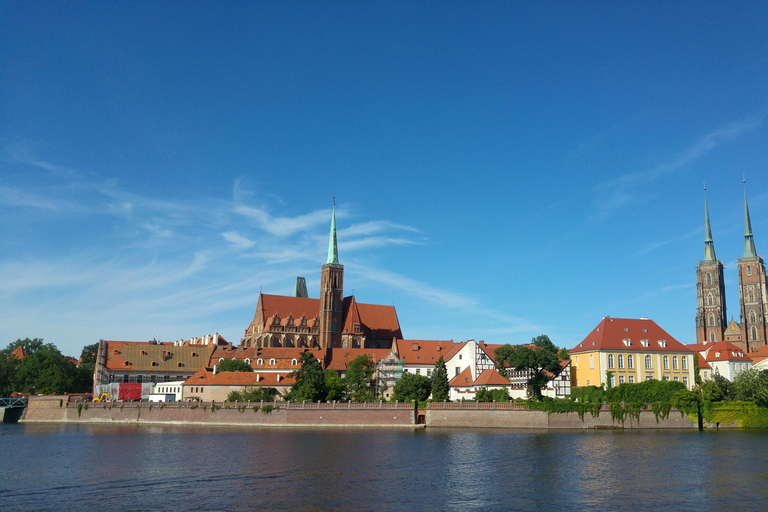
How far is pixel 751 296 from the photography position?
159m

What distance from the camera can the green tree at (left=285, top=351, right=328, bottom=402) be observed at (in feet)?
260

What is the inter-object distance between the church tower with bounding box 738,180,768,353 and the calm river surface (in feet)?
358

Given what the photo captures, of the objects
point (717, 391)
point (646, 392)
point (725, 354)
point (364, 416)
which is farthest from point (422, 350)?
point (717, 391)

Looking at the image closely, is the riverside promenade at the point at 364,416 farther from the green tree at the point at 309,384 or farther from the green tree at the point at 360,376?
the green tree at the point at 360,376

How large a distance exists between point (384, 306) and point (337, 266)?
13.8 meters

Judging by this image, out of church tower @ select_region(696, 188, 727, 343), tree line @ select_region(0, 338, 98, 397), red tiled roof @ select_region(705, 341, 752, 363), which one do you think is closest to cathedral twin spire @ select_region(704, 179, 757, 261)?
church tower @ select_region(696, 188, 727, 343)

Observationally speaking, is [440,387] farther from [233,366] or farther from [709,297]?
[709,297]

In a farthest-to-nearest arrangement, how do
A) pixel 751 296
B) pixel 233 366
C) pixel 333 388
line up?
1. pixel 751 296
2. pixel 233 366
3. pixel 333 388

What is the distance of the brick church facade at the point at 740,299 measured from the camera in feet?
511

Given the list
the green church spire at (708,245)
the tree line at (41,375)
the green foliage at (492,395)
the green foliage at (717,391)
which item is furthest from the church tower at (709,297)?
the tree line at (41,375)

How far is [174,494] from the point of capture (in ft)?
109

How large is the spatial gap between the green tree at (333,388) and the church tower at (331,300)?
37.5 metres

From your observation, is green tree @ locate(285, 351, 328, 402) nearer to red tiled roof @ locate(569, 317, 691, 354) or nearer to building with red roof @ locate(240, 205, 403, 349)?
red tiled roof @ locate(569, 317, 691, 354)

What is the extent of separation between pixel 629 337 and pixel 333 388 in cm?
3740
